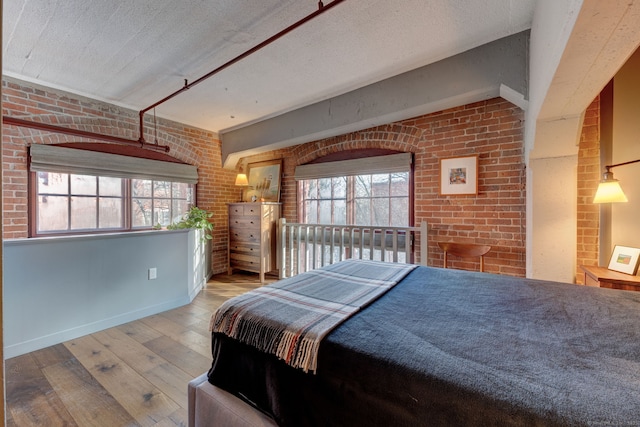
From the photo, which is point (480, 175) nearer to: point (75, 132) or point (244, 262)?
point (244, 262)

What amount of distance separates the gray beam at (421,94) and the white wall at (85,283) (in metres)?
2.08

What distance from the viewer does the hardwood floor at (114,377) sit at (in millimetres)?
1671

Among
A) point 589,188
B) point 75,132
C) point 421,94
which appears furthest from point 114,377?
point 589,188

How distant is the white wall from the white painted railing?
56.4 inches

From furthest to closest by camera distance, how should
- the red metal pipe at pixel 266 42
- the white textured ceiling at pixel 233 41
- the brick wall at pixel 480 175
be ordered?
the brick wall at pixel 480 175 < the white textured ceiling at pixel 233 41 < the red metal pipe at pixel 266 42

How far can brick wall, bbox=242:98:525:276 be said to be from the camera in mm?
2881

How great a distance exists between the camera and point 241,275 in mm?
4789

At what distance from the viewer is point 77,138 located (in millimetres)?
3264

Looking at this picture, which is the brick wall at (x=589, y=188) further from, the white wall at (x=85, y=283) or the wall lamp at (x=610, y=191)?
the white wall at (x=85, y=283)

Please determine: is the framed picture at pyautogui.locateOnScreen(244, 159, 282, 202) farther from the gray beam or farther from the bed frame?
the bed frame

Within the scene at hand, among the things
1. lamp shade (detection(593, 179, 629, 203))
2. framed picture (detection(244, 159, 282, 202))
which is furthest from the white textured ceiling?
framed picture (detection(244, 159, 282, 202))

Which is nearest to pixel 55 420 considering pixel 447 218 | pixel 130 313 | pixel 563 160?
pixel 130 313

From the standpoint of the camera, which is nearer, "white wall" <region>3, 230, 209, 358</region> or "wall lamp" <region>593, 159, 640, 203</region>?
"wall lamp" <region>593, 159, 640, 203</region>

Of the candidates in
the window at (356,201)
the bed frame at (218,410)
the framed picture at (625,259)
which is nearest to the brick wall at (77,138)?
the window at (356,201)
